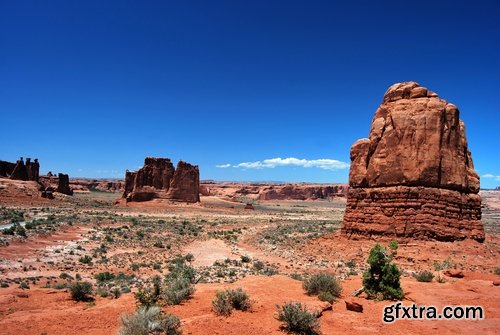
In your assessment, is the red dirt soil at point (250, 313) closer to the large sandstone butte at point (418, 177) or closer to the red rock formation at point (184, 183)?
the large sandstone butte at point (418, 177)

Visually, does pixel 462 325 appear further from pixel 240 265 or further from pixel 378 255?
pixel 240 265

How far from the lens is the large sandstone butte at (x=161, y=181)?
6606cm

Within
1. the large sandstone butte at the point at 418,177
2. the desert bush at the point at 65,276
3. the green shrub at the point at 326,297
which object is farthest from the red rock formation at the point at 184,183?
the green shrub at the point at 326,297

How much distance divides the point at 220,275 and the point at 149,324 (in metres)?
8.78

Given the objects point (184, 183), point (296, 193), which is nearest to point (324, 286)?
point (184, 183)

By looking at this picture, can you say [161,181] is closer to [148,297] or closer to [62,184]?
[62,184]

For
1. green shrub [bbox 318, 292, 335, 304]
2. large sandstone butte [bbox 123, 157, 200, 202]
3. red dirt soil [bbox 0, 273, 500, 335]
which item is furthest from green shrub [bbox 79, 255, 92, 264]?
large sandstone butte [bbox 123, 157, 200, 202]

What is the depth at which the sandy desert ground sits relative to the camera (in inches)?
347

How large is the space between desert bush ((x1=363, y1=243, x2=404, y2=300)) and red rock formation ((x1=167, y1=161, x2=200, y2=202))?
58.4 meters

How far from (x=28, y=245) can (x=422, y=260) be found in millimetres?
22735

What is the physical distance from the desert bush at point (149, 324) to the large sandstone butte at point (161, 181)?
5977 cm

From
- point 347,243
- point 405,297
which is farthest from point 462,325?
point 347,243

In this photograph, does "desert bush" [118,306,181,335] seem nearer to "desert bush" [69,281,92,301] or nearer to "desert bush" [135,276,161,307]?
"desert bush" [135,276,161,307]

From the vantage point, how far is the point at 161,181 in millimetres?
67750
